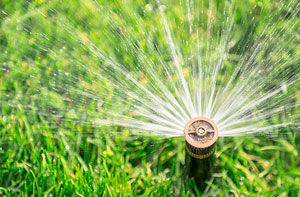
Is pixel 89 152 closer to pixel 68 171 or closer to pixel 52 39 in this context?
pixel 68 171

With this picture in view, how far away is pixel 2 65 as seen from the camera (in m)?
3.22

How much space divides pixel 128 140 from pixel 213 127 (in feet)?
2.43

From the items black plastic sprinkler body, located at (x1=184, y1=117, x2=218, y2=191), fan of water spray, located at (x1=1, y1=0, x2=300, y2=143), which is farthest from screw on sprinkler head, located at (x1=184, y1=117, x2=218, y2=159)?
fan of water spray, located at (x1=1, y1=0, x2=300, y2=143)

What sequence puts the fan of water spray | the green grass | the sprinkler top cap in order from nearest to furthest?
the sprinkler top cap → the green grass → the fan of water spray

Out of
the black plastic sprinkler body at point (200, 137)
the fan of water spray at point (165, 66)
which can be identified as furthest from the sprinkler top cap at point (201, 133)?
the fan of water spray at point (165, 66)

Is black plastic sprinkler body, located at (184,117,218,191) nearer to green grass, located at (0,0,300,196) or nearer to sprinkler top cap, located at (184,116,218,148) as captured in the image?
sprinkler top cap, located at (184,116,218,148)

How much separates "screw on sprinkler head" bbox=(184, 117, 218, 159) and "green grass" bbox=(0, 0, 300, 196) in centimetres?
→ 43

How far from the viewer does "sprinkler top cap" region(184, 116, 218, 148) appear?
2309 millimetres

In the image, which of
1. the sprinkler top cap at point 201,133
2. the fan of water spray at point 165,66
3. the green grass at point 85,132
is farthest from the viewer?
the fan of water spray at point 165,66

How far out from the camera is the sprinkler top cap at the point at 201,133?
231cm

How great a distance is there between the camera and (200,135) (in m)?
2.32

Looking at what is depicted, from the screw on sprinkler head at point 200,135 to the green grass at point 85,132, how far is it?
0.43 meters

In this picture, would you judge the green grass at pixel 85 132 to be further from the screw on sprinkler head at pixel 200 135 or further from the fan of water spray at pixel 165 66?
the screw on sprinkler head at pixel 200 135

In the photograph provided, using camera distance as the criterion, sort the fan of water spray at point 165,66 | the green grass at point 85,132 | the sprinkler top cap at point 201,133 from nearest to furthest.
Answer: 1. the sprinkler top cap at point 201,133
2. the green grass at point 85,132
3. the fan of water spray at point 165,66
